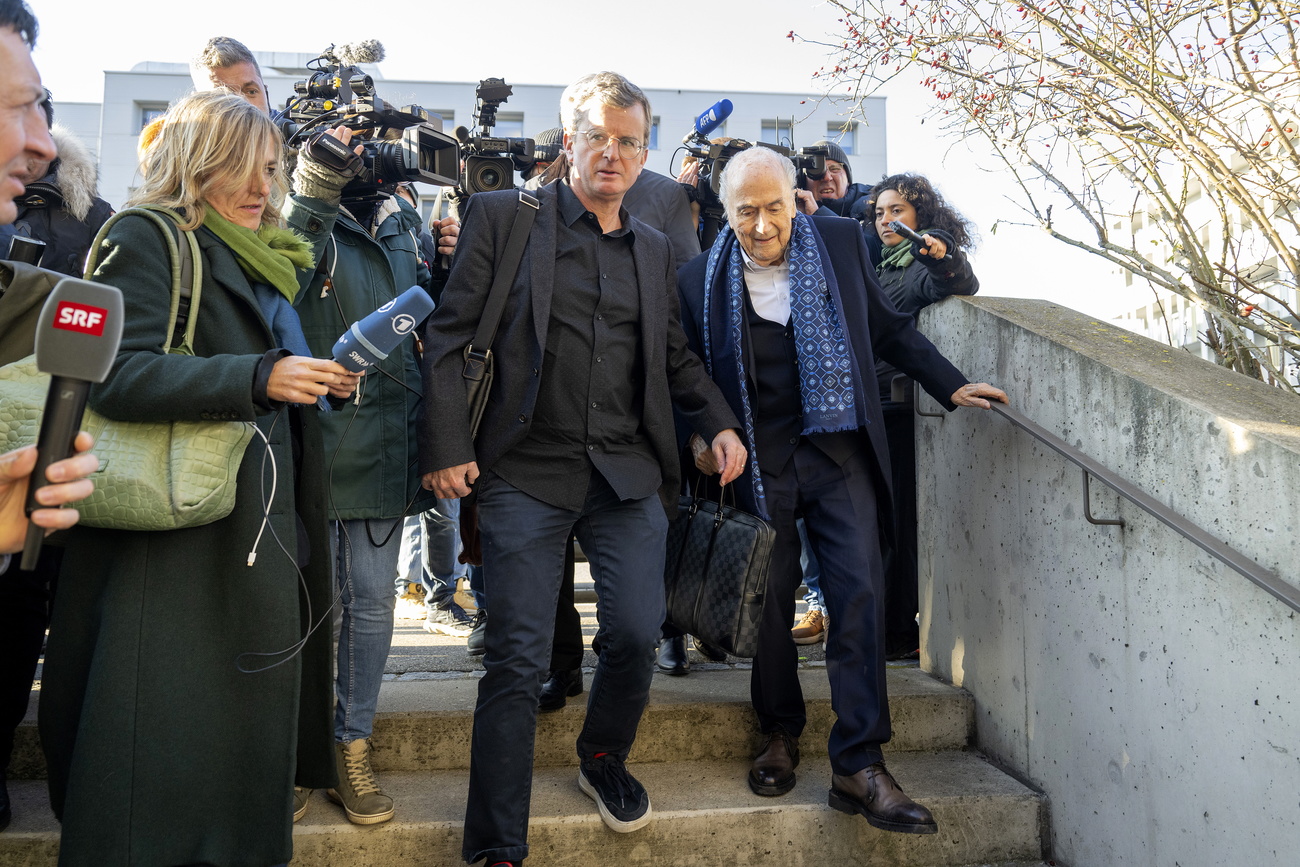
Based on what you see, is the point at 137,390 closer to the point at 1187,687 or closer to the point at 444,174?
the point at 444,174

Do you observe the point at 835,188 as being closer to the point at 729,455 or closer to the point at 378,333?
the point at 729,455

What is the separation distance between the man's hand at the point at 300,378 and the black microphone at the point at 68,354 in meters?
0.73

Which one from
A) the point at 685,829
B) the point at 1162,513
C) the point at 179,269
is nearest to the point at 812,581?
the point at 685,829

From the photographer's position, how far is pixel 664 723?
324cm

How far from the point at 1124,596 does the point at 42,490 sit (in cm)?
253

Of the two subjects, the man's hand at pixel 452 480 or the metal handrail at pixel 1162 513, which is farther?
the man's hand at pixel 452 480

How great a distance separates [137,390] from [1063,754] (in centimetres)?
265

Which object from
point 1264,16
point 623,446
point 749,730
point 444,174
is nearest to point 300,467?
point 623,446

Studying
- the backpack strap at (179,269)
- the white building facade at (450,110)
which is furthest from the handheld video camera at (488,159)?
the white building facade at (450,110)

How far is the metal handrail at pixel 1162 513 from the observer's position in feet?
6.94

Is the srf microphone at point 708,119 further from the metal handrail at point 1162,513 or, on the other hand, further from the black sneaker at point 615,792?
the black sneaker at point 615,792

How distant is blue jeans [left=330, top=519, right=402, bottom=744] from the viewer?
107 inches

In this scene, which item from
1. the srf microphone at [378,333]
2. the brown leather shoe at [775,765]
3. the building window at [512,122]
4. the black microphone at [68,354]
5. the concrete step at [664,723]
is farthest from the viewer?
the building window at [512,122]

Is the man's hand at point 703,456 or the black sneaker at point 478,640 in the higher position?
the man's hand at point 703,456
